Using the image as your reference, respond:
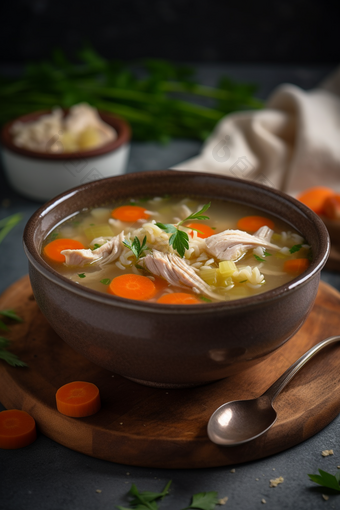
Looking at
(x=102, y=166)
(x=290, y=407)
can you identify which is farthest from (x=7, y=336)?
(x=102, y=166)

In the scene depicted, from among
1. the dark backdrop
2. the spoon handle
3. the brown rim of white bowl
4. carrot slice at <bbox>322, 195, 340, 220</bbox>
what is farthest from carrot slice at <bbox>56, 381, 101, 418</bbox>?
the dark backdrop

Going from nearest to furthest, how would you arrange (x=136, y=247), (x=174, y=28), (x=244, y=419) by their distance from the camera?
(x=244, y=419) → (x=136, y=247) → (x=174, y=28)

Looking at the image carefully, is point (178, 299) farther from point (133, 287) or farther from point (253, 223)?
point (253, 223)

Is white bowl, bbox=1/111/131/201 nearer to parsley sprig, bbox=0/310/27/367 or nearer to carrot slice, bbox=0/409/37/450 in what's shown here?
parsley sprig, bbox=0/310/27/367

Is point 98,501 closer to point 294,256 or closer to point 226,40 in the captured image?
point 294,256

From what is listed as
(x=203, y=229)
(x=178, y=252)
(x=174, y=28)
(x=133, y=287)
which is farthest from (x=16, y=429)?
(x=174, y=28)

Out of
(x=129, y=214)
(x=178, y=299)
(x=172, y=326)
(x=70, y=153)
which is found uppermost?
(x=172, y=326)

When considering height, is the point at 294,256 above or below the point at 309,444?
above

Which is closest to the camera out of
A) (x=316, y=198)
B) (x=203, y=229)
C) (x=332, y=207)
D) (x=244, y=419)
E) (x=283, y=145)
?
(x=244, y=419)
